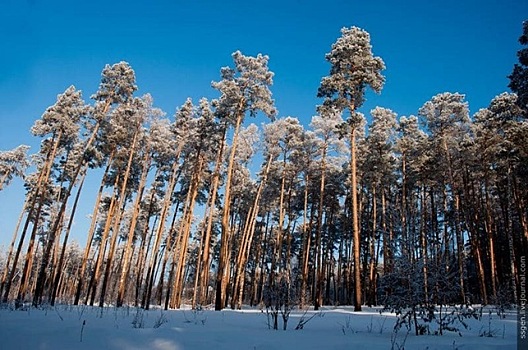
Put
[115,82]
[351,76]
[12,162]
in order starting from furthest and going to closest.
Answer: [12,162] → [115,82] → [351,76]

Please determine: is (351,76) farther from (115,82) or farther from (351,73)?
(115,82)

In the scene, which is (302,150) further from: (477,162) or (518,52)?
(518,52)

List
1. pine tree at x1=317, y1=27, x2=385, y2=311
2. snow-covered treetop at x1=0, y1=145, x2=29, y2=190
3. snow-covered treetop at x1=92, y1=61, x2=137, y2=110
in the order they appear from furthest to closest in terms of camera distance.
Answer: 1. snow-covered treetop at x1=0, y1=145, x2=29, y2=190
2. snow-covered treetop at x1=92, y1=61, x2=137, y2=110
3. pine tree at x1=317, y1=27, x2=385, y2=311

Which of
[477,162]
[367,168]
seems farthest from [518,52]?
[367,168]

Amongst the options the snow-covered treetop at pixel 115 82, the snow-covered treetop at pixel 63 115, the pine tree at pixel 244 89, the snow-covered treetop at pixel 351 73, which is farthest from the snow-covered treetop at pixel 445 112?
the snow-covered treetop at pixel 63 115

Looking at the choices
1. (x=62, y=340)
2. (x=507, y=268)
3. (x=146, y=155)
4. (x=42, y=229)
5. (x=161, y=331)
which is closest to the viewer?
(x=62, y=340)

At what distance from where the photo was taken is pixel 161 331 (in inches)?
220

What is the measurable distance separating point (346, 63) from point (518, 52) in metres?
8.00

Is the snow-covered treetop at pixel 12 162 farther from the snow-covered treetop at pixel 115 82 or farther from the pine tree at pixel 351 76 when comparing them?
the pine tree at pixel 351 76

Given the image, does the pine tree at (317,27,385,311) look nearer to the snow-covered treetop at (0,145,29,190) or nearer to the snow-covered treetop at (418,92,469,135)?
the snow-covered treetop at (418,92,469,135)

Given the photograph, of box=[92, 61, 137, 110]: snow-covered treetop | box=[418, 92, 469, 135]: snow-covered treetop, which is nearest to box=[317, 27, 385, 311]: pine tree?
box=[418, 92, 469, 135]: snow-covered treetop

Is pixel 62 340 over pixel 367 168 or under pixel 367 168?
under

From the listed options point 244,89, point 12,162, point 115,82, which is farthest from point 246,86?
point 12,162

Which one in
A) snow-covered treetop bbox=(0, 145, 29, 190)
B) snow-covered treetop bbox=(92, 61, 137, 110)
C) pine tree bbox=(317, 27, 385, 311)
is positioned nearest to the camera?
pine tree bbox=(317, 27, 385, 311)
